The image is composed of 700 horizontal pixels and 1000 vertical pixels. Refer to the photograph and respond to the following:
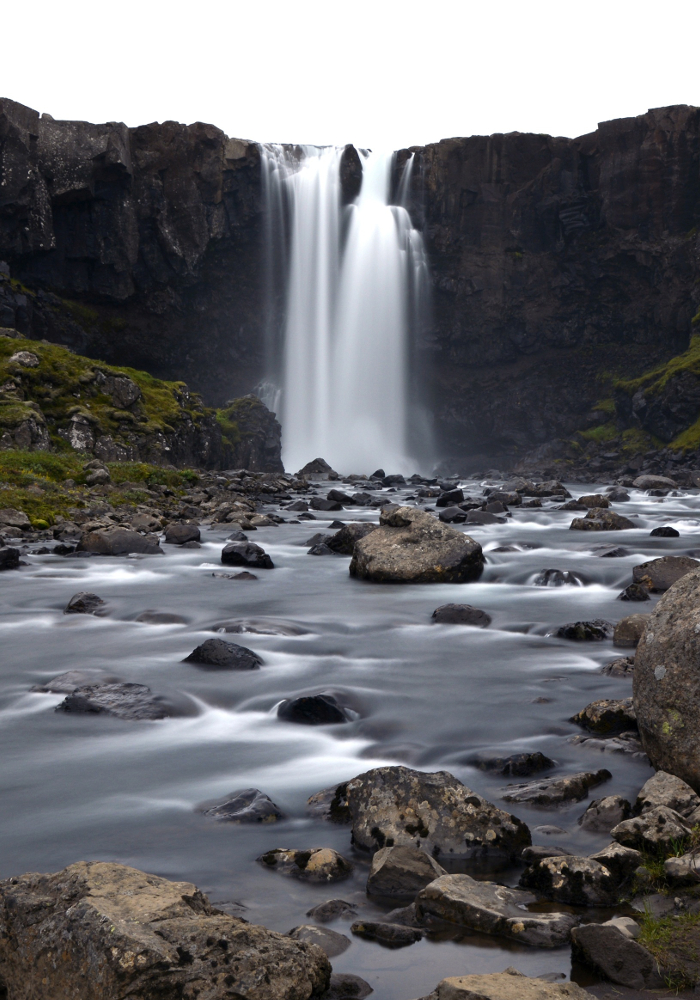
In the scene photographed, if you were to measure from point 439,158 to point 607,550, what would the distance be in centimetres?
7738

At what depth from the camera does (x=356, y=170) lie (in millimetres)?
85375

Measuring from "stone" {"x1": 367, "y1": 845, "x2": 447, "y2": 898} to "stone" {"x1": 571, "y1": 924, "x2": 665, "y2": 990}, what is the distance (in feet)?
3.04

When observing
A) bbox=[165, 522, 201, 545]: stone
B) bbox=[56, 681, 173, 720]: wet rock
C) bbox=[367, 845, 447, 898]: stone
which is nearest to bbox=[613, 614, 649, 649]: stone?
bbox=[56, 681, 173, 720]: wet rock

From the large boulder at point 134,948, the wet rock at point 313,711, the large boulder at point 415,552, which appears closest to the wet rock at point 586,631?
the large boulder at point 415,552

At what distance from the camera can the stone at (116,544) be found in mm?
16953

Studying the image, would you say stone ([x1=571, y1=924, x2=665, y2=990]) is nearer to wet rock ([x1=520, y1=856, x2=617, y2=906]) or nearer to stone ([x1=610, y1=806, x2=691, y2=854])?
wet rock ([x1=520, y1=856, x2=617, y2=906])

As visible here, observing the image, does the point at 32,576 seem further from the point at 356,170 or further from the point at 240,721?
the point at 356,170

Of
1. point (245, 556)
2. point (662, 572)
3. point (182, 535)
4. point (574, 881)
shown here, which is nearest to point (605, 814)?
point (574, 881)

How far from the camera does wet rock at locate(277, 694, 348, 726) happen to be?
24.2 feet

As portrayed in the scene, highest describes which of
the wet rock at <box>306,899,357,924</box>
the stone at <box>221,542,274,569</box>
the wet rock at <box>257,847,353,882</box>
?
the wet rock at <box>306,899,357,924</box>

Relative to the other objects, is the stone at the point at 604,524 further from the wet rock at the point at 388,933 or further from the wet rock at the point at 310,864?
the wet rock at the point at 388,933

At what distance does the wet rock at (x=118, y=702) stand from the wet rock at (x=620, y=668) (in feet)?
15.3

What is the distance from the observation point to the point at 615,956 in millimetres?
3279

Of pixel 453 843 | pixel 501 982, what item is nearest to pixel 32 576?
pixel 453 843
